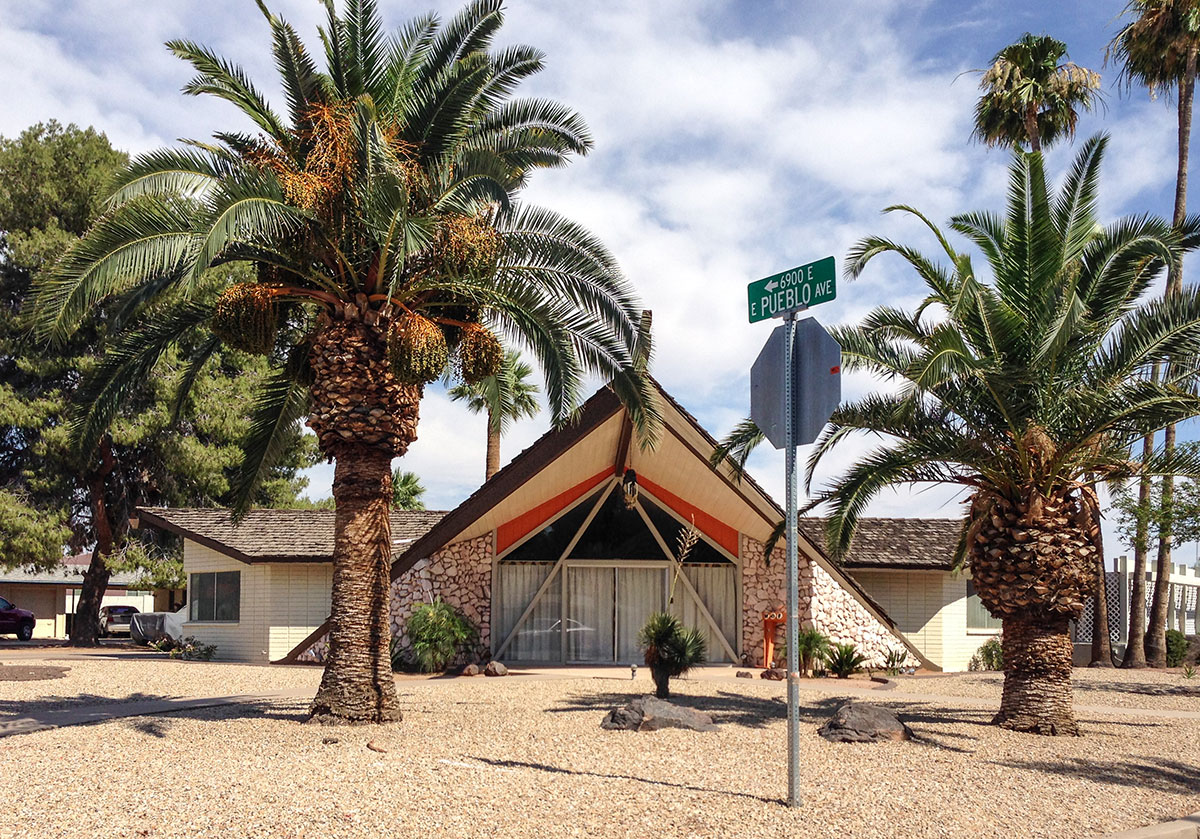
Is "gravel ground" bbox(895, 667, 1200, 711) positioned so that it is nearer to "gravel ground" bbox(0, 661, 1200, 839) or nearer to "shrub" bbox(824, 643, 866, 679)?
"shrub" bbox(824, 643, 866, 679)

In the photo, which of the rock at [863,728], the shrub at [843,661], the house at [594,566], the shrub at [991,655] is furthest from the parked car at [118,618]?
the rock at [863,728]

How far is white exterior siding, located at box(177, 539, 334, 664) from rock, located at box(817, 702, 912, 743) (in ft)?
49.4

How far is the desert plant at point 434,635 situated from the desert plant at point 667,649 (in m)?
5.84

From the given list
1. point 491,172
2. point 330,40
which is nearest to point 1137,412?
point 491,172

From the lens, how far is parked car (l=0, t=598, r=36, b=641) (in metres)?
35.8

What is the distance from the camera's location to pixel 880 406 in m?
12.1

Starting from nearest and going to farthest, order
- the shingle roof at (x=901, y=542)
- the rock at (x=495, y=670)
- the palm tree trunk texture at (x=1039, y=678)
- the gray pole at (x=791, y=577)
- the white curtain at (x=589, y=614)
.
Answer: the gray pole at (x=791, y=577)
the palm tree trunk texture at (x=1039, y=678)
the rock at (x=495, y=670)
the white curtain at (x=589, y=614)
the shingle roof at (x=901, y=542)

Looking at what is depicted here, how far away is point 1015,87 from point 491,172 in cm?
2031

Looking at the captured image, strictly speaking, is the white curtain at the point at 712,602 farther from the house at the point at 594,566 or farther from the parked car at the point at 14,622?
the parked car at the point at 14,622

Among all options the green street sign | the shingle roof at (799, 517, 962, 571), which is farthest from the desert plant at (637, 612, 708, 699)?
the shingle roof at (799, 517, 962, 571)

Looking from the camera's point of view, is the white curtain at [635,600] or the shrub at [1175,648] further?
the shrub at [1175,648]

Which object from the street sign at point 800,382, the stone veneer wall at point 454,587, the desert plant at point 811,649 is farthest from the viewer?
the stone veneer wall at point 454,587

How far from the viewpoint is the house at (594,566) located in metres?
19.2

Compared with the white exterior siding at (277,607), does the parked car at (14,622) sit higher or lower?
lower
